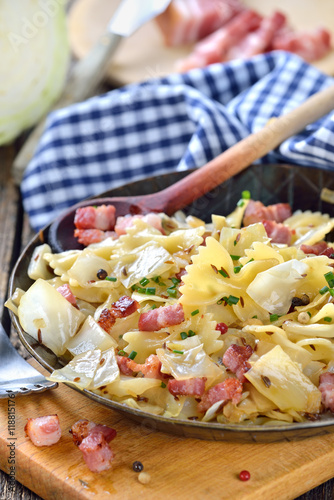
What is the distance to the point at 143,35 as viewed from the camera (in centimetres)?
715

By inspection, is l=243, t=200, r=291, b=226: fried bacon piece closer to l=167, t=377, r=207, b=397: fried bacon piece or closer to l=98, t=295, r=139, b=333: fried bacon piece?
l=98, t=295, r=139, b=333: fried bacon piece

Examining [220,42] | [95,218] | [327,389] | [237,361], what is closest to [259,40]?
[220,42]

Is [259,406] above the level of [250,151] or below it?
below

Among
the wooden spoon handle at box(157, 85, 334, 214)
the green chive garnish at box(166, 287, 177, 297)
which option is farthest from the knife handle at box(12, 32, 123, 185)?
the green chive garnish at box(166, 287, 177, 297)

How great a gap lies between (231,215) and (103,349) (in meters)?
1.51

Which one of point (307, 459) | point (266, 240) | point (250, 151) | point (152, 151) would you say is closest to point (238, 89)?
point (152, 151)

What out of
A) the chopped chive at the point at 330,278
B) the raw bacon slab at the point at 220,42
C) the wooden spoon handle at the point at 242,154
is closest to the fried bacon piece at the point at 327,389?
the chopped chive at the point at 330,278

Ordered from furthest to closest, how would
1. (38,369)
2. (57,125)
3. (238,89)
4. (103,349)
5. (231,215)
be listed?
(238,89), (57,125), (231,215), (38,369), (103,349)

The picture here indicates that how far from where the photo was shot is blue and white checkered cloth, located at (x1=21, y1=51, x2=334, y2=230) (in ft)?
16.8

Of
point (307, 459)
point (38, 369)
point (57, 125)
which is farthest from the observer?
point (57, 125)

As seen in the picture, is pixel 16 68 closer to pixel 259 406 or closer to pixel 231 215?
pixel 231 215

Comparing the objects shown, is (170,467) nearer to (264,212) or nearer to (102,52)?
(264,212)

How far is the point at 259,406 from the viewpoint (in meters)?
2.82

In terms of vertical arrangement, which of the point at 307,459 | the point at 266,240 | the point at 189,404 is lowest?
the point at 307,459
